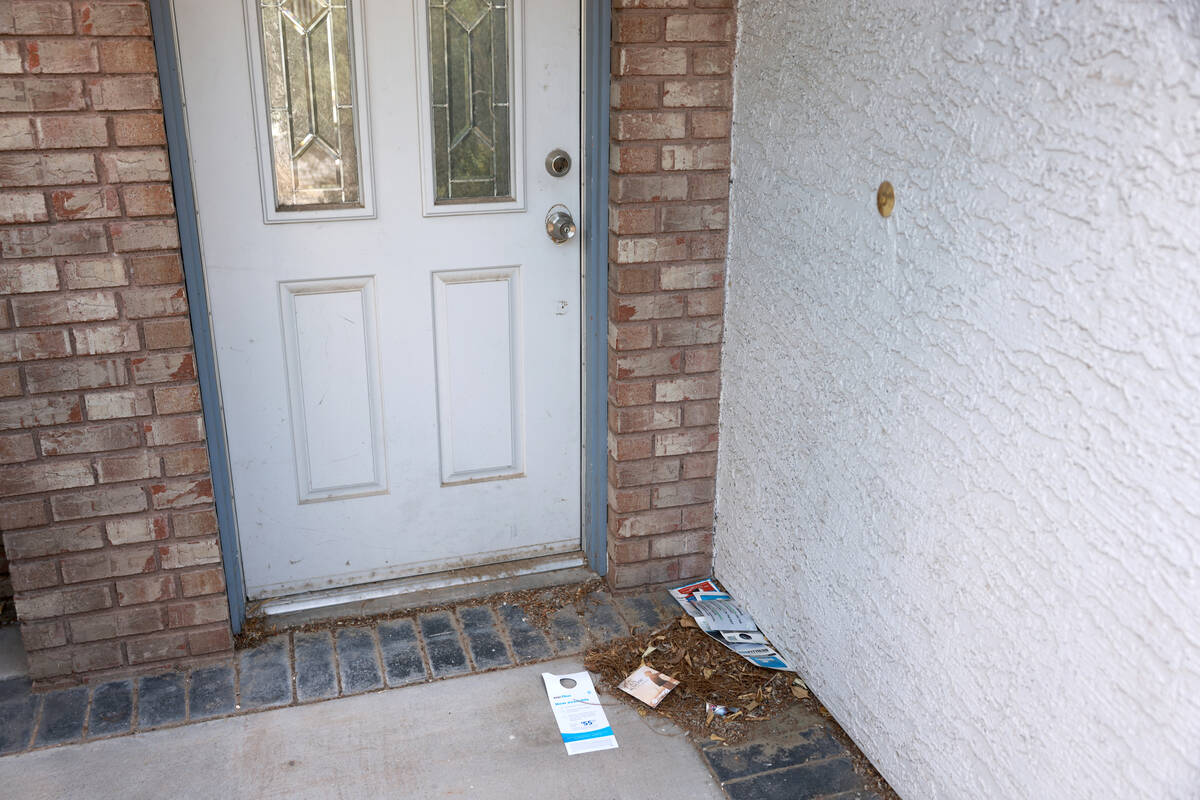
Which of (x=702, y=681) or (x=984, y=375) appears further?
(x=702, y=681)

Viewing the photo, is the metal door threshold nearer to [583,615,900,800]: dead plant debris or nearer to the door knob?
[583,615,900,800]: dead plant debris

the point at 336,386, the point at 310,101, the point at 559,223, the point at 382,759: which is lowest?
the point at 382,759

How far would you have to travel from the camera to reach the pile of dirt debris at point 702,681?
2578mm

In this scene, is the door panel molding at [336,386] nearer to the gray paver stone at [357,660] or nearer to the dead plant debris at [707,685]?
the gray paver stone at [357,660]

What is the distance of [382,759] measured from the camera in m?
2.43

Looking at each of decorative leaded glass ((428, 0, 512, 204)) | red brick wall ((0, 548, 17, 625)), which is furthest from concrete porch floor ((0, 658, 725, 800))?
decorative leaded glass ((428, 0, 512, 204))

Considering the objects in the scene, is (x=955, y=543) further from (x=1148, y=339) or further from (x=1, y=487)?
(x=1, y=487)

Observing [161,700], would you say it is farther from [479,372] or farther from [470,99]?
[470,99]

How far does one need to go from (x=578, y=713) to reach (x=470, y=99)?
1.72 metres

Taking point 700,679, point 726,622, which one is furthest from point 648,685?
point 726,622

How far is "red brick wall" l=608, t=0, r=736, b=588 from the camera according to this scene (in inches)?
106

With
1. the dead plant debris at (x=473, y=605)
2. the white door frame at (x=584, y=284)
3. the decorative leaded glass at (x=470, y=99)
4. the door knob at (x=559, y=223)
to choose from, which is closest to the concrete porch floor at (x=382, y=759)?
the dead plant debris at (x=473, y=605)

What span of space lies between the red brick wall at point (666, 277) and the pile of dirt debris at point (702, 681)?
315 millimetres

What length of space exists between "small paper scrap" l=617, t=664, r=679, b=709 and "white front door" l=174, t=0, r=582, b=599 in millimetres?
660
